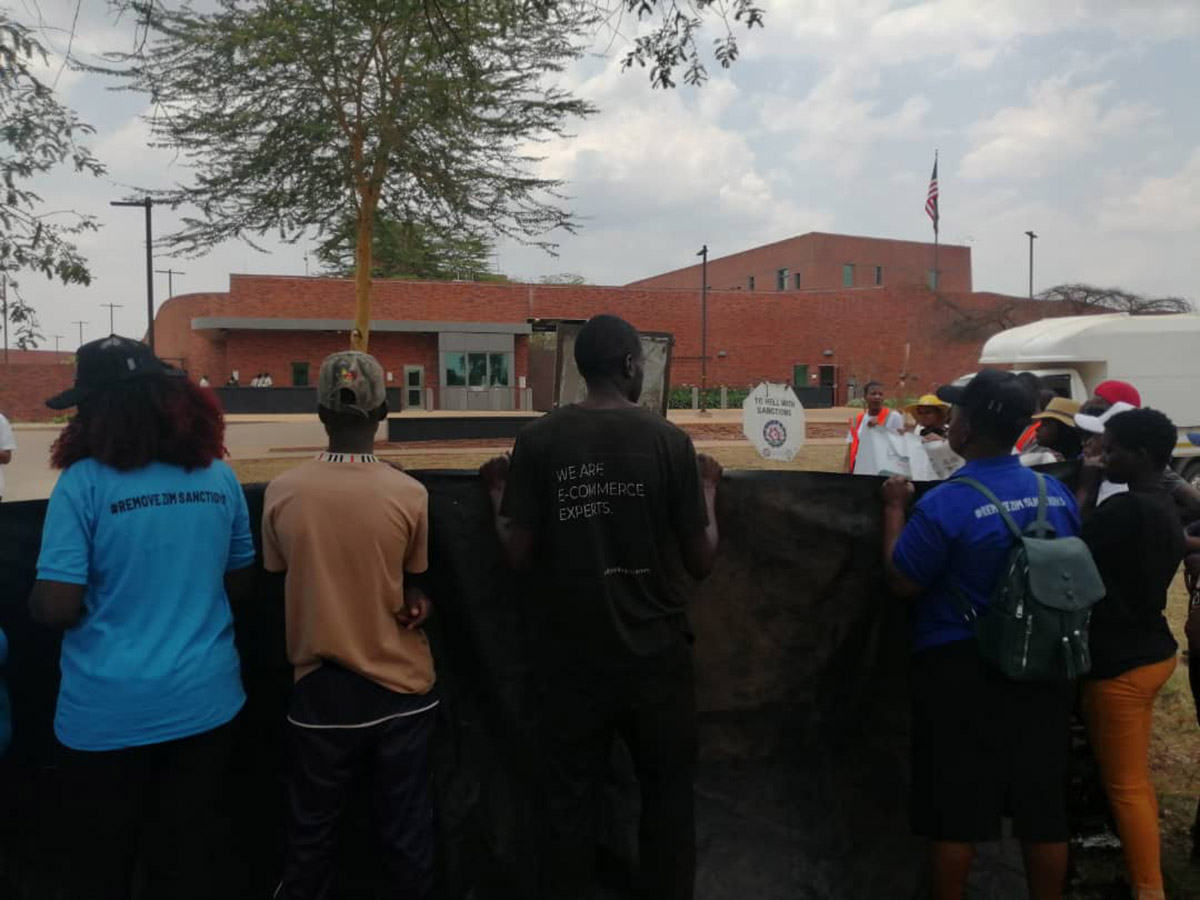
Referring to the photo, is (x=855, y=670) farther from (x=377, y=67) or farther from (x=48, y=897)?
(x=377, y=67)

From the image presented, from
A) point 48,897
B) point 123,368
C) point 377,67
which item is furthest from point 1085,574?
point 377,67

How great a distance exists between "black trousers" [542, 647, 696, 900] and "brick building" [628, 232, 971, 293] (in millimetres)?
56455

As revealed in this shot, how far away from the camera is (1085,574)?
2266 mm

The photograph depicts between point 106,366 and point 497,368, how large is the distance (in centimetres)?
3705

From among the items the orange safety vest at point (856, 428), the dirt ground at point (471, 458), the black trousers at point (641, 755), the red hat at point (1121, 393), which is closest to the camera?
the black trousers at point (641, 755)

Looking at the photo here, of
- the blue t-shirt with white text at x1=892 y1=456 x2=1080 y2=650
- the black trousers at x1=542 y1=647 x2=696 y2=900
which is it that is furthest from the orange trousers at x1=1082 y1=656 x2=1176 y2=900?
the black trousers at x1=542 y1=647 x2=696 y2=900

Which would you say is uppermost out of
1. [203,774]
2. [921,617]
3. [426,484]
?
[426,484]

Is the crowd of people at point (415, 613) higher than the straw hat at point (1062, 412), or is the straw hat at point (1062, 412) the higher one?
the straw hat at point (1062, 412)

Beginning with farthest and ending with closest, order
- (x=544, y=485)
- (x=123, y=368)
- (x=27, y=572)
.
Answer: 1. (x=27, y=572)
2. (x=544, y=485)
3. (x=123, y=368)

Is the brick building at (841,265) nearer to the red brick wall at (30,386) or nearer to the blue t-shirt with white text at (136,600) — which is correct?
the red brick wall at (30,386)

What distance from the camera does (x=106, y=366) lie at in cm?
208

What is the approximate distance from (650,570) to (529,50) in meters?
17.7

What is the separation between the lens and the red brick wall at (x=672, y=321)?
36531mm

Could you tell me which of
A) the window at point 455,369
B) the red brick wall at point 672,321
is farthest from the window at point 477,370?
the red brick wall at point 672,321
